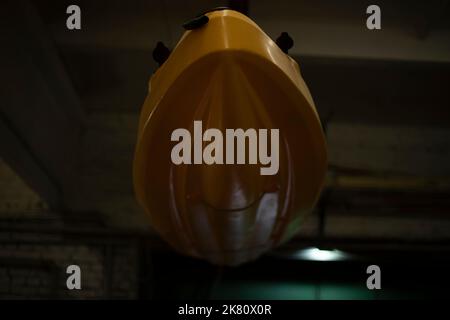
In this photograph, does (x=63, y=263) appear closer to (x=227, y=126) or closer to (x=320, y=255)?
(x=320, y=255)

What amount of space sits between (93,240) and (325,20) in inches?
48.5

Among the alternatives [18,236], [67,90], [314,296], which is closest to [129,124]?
[67,90]

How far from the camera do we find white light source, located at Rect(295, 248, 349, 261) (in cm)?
204

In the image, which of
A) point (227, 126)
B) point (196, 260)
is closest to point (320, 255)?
point (196, 260)

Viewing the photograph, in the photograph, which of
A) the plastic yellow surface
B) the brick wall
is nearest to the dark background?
the brick wall

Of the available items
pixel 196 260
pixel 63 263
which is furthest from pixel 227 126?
pixel 63 263

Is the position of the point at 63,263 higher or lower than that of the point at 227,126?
lower

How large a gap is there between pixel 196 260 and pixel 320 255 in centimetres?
47

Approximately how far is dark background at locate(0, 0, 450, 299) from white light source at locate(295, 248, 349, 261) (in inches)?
1.0

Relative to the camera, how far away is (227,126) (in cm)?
62

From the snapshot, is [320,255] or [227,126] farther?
[320,255]

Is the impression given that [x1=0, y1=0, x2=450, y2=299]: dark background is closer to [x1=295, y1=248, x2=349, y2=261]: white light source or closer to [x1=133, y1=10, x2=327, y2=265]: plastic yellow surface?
[x1=295, y1=248, x2=349, y2=261]: white light source

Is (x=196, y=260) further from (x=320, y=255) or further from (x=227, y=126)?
(x=227, y=126)

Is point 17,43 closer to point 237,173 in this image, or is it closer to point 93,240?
point 93,240
